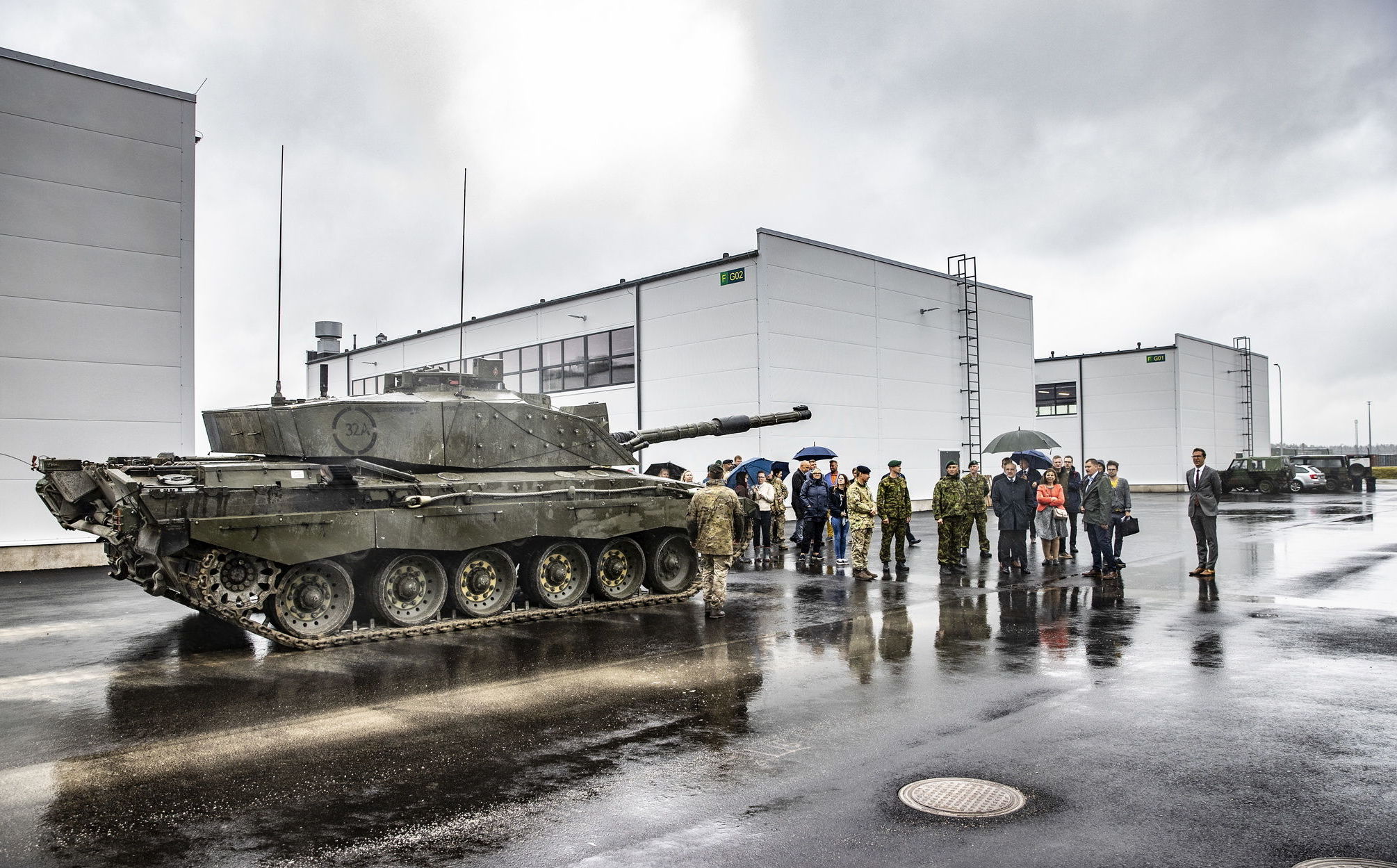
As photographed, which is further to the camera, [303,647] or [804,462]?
[804,462]

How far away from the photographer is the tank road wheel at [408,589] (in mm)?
10250

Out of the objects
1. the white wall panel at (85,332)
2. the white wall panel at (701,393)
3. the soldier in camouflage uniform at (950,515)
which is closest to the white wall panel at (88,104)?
the white wall panel at (85,332)

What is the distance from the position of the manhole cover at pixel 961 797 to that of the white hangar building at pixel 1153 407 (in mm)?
42841

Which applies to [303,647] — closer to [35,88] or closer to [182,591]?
[182,591]

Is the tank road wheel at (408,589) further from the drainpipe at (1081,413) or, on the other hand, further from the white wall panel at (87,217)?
the drainpipe at (1081,413)

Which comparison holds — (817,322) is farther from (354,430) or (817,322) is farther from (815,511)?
A: (354,430)

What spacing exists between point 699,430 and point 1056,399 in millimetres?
37397

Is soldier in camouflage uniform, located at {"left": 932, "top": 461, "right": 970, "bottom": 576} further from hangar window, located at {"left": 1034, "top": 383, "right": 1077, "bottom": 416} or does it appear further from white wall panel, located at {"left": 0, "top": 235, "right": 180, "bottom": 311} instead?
hangar window, located at {"left": 1034, "top": 383, "right": 1077, "bottom": 416}

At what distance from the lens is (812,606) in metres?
11.9

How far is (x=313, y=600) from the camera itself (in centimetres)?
985

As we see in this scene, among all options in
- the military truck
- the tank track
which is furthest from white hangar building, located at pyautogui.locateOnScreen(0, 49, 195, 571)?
the military truck

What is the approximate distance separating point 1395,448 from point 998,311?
94524 millimetres

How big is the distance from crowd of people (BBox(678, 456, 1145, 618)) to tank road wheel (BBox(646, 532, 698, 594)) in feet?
0.73

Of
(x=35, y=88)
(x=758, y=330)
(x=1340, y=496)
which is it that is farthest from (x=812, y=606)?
(x=1340, y=496)
